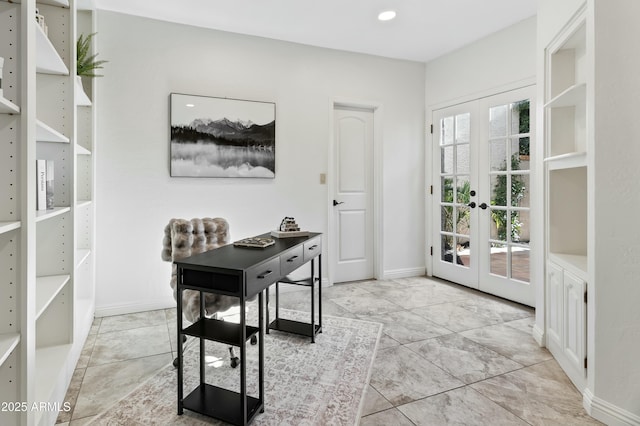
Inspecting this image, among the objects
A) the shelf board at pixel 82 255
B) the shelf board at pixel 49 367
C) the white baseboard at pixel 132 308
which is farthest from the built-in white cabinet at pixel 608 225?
the white baseboard at pixel 132 308

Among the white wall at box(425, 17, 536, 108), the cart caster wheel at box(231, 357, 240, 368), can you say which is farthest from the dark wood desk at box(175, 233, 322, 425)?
the white wall at box(425, 17, 536, 108)

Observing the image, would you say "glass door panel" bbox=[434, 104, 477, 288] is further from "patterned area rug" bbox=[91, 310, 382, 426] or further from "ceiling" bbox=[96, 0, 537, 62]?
"patterned area rug" bbox=[91, 310, 382, 426]

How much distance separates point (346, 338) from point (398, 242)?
213 centimetres

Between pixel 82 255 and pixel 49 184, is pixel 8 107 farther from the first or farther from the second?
pixel 82 255

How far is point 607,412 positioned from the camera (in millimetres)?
1795

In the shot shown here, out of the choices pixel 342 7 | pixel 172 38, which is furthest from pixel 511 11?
pixel 172 38

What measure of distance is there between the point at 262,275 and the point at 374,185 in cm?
296

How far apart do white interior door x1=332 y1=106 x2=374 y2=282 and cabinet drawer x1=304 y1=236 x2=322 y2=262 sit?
63.0 inches

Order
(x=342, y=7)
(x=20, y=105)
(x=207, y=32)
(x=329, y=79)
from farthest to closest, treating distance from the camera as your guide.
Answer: (x=329, y=79)
(x=207, y=32)
(x=342, y=7)
(x=20, y=105)

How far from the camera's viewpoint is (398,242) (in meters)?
4.69

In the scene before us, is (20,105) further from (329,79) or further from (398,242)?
(398,242)

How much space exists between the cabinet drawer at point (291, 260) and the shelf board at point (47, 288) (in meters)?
1.12

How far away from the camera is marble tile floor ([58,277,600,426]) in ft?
6.16

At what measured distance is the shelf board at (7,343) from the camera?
1.22m
